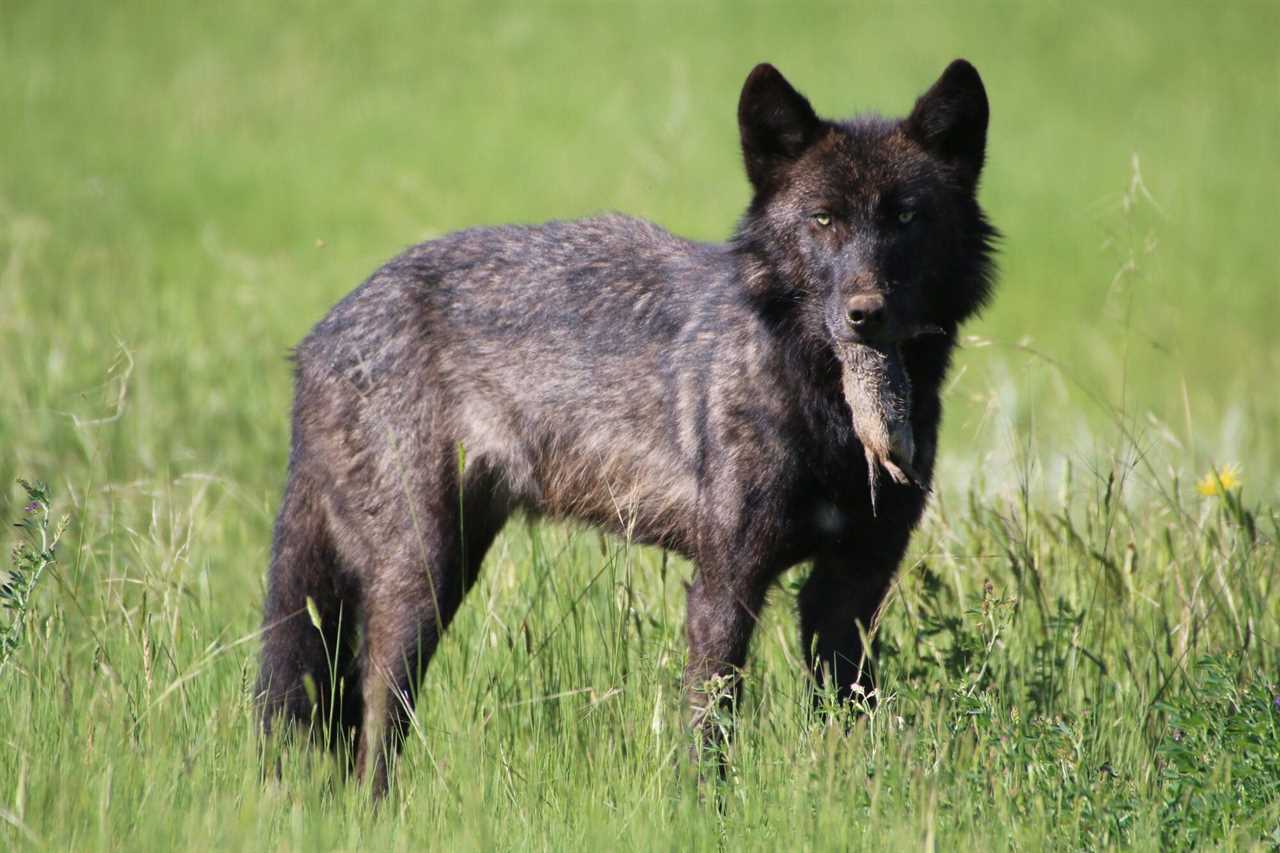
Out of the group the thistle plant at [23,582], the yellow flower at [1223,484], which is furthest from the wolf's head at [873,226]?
the thistle plant at [23,582]

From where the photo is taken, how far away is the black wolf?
4.52m

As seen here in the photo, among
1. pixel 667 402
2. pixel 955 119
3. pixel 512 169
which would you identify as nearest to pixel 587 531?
pixel 667 402

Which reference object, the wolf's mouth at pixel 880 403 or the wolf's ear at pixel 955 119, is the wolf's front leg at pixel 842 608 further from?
the wolf's ear at pixel 955 119

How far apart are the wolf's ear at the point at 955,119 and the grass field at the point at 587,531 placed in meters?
0.54

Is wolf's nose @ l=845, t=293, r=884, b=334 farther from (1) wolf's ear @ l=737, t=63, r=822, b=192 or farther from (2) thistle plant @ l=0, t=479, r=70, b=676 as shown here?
(2) thistle plant @ l=0, t=479, r=70, b=676

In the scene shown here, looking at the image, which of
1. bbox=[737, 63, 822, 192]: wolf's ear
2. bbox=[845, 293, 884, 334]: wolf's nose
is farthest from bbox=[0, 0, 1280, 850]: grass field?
bbox=[737, 63, 822, 192]: wolf's ear

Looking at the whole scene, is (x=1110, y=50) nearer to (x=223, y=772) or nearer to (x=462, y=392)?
(x=462, y=392)

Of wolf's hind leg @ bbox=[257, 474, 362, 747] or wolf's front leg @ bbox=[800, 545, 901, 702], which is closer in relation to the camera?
wolf's front leg @ bbox=[800, 545, 901, 702]

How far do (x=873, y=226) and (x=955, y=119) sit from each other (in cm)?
53

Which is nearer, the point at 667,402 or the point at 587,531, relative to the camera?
the point at 667,402

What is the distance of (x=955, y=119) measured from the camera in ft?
15.5

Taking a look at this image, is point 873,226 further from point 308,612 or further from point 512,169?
point 512,169

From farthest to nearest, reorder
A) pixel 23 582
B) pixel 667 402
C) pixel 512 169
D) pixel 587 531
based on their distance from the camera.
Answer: pixel 512 169 → pixel 587 531 → pixel 667 402 → pixel 23 582

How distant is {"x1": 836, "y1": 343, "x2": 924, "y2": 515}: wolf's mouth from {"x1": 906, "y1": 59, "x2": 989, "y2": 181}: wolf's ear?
2.41ft
